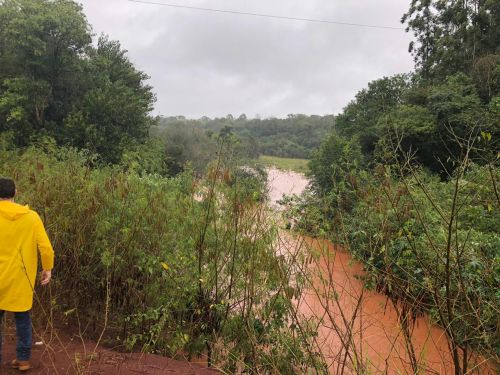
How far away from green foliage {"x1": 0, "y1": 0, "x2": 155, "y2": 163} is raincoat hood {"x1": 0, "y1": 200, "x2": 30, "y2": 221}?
11.8 meters

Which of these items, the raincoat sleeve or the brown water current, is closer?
the brown water current

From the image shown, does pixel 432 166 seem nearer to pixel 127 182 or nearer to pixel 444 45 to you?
pixel 444 45

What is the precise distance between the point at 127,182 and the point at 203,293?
194cm

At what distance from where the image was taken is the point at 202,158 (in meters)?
20.6

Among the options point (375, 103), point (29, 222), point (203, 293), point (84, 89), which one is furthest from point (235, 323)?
point (84, 89)

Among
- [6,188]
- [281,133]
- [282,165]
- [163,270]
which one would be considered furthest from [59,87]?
[281,133]

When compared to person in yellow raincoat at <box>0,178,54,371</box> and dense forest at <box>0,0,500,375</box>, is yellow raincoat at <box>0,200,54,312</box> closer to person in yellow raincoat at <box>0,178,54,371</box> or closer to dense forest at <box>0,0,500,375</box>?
person in yellow raincoat at <box>0,178,54,371</box>

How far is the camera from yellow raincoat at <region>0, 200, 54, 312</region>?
7.95 ft

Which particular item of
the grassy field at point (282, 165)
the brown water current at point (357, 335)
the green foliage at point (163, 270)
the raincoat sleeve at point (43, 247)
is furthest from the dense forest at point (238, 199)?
the grassy field at point (282, 165)

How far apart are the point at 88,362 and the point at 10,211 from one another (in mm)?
1251

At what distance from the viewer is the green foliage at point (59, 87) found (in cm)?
1416

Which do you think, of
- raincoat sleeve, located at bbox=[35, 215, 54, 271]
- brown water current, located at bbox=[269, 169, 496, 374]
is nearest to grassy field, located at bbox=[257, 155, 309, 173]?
brown water current, located at bbox=[269, 169, 496, 374]

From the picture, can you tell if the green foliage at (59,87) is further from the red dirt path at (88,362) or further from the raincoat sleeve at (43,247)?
the raincoat sleeve at (43,247)

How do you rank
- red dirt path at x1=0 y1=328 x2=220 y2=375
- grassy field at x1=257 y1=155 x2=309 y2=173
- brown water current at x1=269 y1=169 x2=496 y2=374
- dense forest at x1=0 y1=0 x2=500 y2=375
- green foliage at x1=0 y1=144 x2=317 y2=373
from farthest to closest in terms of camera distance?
grassy field at x1=257 y1=155 x2=309 y2=173 → green foliage at x1=0 y1=144 x2=317 y2=373 → red dirt path at x1=0 y1=328 x2=220 y2=375 → dense forest at x1=0 y1=0 x2=500 y2=375 → brown water current at x1=269 y1=169 x2=496 y2=374
